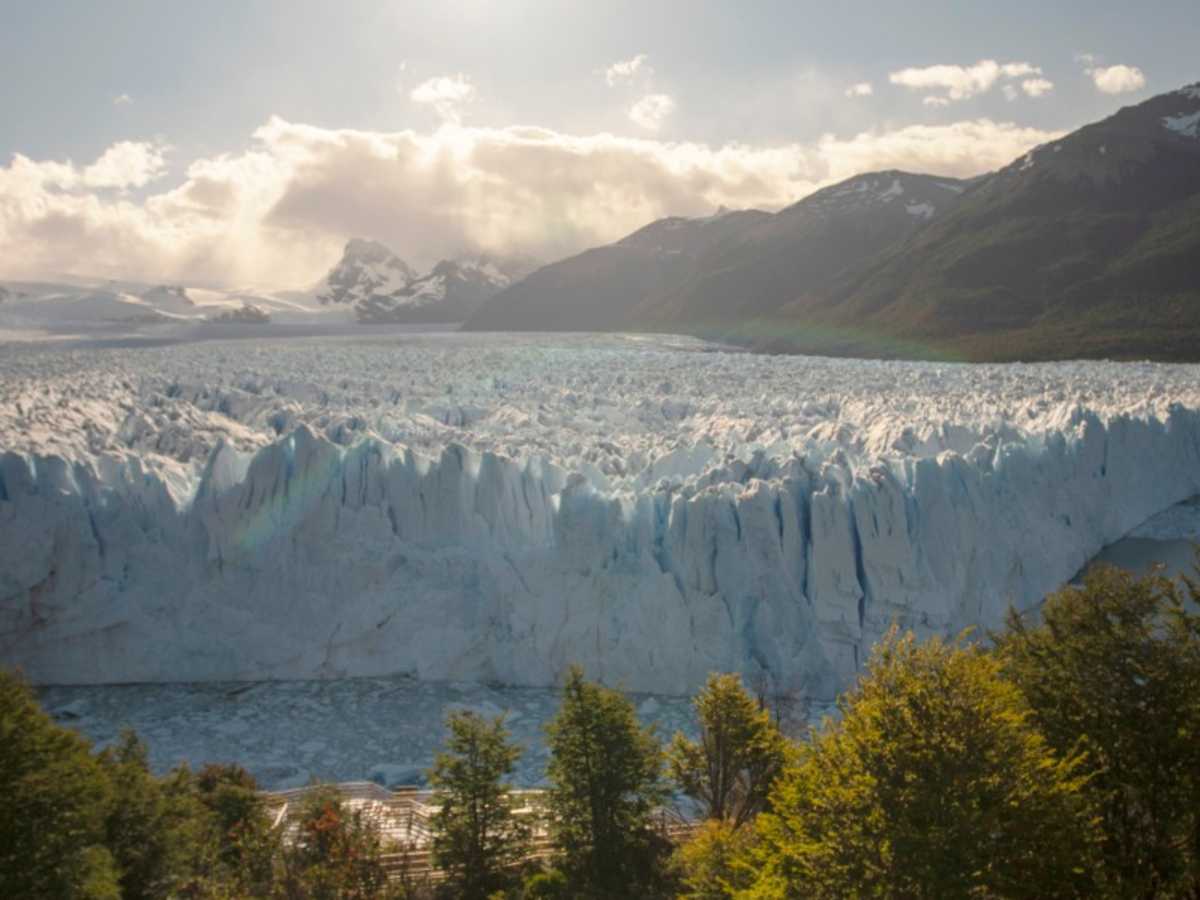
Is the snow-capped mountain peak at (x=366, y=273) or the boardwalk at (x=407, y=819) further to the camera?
the snow-capped mountain peak at (x=366, y=273)

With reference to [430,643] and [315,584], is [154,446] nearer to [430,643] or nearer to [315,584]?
[315,584]

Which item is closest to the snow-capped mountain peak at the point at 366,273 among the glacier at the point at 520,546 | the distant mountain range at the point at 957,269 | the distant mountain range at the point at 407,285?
the distant mountain range at the point at 407,285

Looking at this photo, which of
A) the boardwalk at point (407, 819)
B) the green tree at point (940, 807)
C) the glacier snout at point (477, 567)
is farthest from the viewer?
the glacier snout at point (477, 567)

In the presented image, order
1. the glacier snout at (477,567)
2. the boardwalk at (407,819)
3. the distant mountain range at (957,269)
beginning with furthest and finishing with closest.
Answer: the distant mountain range at (957,269)
the glacier snout at (477,567)
the boardwalk at (407,819)

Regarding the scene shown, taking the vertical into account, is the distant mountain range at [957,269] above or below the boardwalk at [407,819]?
above

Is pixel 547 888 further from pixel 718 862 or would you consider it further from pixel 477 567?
pixel 477 567

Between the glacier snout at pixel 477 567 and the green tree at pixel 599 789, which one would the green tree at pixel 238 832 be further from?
the glacier snout at pixel 477 567
